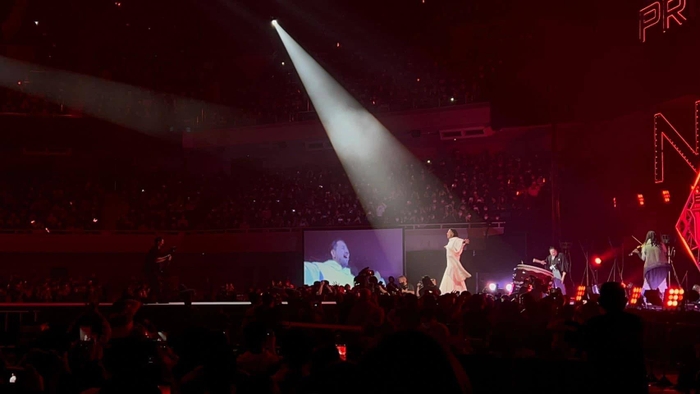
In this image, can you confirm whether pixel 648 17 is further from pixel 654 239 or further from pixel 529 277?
pixel 529 277

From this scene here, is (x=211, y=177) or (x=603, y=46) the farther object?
(x=211, y=177)

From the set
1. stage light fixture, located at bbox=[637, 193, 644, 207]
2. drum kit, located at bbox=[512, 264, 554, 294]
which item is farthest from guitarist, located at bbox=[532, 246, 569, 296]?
stage light fixture, located at bbox=[637, 193, 644, 207]

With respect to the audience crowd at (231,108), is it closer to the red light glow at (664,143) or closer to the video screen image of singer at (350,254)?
the video screen image of singer at (350,254)

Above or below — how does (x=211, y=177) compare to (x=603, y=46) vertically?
below

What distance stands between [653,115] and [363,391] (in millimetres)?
19639

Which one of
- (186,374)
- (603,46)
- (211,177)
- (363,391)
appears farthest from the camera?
(211,177)

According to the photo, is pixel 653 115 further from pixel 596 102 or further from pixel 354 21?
pixel 354 21

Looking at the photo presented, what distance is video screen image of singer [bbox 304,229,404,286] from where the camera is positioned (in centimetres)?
2295

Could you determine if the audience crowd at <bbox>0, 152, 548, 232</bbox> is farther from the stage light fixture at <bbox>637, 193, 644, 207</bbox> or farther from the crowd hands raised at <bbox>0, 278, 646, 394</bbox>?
the crowd hands raised at <bbox>0, 278, 646, 394</bbox>

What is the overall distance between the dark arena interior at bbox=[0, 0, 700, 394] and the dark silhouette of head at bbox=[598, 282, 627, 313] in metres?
5.94

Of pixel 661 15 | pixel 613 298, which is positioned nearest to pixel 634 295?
pixel 661 15

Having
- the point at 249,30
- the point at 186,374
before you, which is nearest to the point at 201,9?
the point at 249,30

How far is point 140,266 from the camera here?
2569cm

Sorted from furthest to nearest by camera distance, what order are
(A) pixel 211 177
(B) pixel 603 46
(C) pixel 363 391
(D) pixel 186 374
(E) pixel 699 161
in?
(A) pixel 211 177
(B) pixel 603 46
(E) pixel 699 161
(D) pixel 186 374
(C) pixel 363 391
